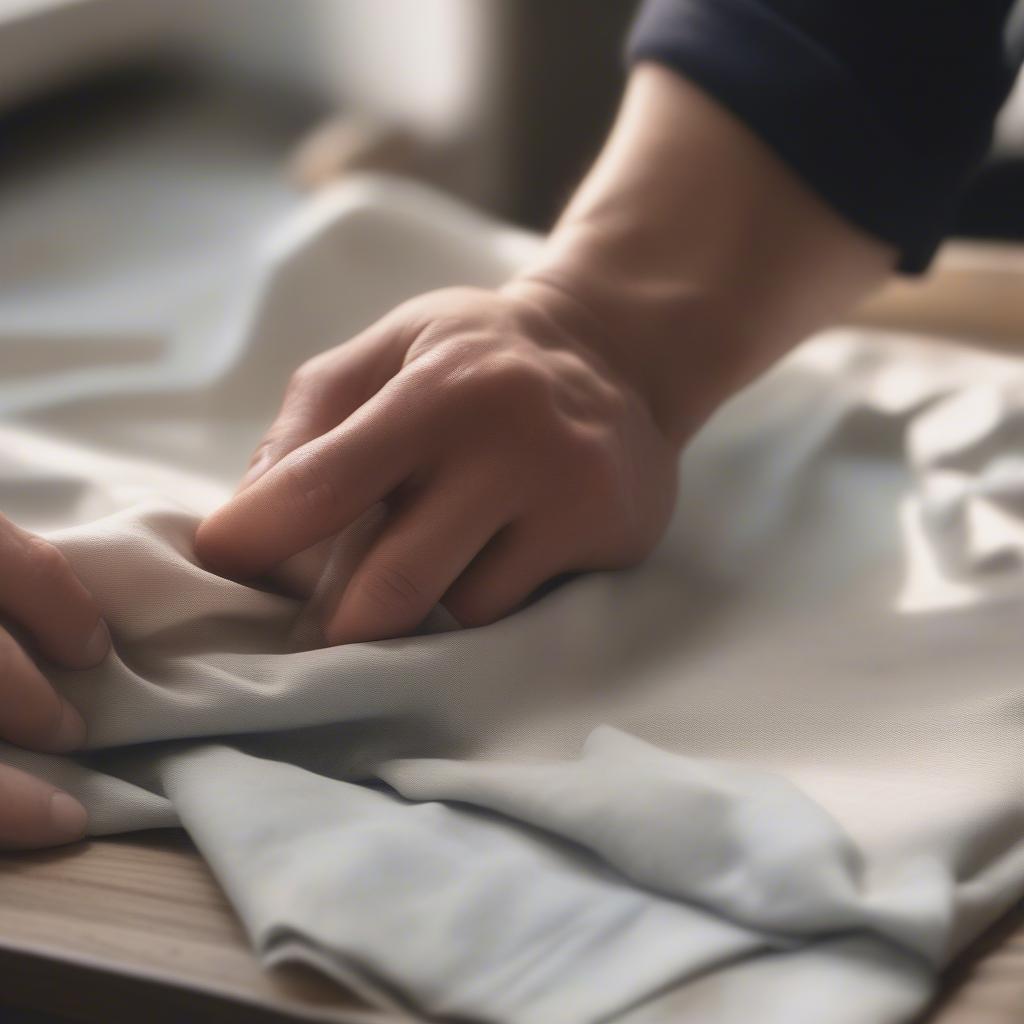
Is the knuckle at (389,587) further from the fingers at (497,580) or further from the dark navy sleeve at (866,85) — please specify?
the dark navy sleeve at (866,85)

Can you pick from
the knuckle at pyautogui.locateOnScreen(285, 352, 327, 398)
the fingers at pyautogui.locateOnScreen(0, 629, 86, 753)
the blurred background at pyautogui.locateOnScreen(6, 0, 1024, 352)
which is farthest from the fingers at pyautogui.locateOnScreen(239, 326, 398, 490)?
the blurred background at pyautogui.locateOnScreen(6, 0, 1024, 352)

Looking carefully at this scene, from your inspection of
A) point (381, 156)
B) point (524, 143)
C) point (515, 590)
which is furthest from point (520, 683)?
point (524, 143)

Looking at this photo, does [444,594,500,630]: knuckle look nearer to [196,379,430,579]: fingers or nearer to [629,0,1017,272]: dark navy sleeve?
[196,379,430,579]: fingers

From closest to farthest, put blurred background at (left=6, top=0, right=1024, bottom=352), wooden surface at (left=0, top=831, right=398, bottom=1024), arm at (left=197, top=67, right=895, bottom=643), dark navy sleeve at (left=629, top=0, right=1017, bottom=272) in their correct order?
wooden surface at (left=0, top=831, right=398, bottom=1024)
arm at (left=197, top=67, right=895, bottom=643)
dark navy sleeve at (left=629, top=0, right=1017, bottom=272)
blurred background at (left=6, top=0, right=1024, bottom=352)

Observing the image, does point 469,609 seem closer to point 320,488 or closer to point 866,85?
point 320,488

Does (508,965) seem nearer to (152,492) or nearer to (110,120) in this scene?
(152,492)

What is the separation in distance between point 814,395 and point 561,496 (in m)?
0.21

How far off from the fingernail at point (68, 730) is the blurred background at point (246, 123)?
312 millimetres

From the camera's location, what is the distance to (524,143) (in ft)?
4.35

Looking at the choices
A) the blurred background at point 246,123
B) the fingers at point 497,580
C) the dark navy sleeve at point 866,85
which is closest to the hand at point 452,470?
the fingers at point 497,580

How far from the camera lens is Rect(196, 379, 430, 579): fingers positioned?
1.22ft

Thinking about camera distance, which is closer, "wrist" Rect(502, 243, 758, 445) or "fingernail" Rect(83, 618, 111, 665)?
"fingernail" Rect(83, 618, 111, 665)

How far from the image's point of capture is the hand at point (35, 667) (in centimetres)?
33

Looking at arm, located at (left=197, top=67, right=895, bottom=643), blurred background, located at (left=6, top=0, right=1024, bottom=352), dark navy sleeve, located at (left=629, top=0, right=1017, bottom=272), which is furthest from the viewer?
blurred background, located at (left=6, top=0, right=1024, bottom=352)
